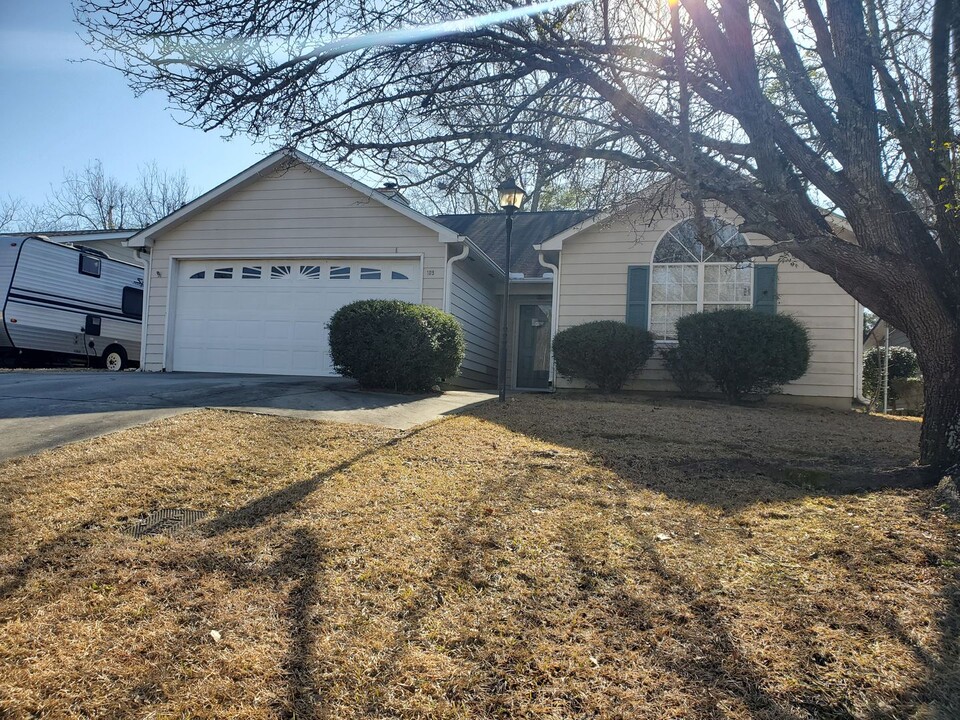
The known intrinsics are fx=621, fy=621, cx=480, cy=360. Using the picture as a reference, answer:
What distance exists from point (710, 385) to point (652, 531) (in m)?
7.65

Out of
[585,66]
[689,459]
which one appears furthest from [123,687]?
[585,66]

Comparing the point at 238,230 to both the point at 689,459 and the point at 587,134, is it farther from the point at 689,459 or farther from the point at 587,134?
the point at 689,459

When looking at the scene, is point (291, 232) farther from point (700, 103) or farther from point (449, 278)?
point (700, 103)

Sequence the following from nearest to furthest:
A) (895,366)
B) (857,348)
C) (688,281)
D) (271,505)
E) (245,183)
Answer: (271,505) < (857,348) < (688,281) < (245,183) < (895,366)

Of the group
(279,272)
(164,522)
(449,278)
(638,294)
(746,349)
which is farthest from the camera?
(279,272)

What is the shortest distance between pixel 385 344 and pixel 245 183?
6112mm

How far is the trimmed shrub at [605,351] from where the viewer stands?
10328mm

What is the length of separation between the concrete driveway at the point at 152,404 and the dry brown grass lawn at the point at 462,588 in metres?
0.68

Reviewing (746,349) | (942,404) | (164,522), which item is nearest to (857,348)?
(746,349)

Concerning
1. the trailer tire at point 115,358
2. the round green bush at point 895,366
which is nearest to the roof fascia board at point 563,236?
the round green bush at point 895,366

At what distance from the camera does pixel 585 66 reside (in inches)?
221

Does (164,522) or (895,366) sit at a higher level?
(895,366)

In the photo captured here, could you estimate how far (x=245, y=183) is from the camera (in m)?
12.5

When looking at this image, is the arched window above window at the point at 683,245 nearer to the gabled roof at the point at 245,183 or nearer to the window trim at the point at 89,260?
the gabled roof at the point at 245,183
